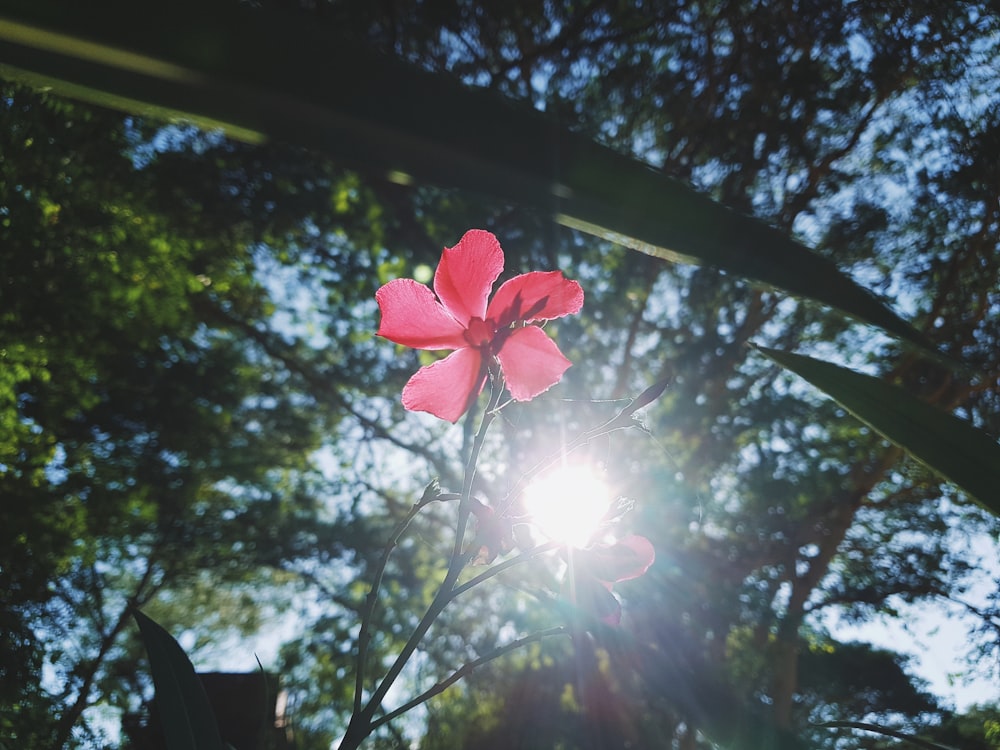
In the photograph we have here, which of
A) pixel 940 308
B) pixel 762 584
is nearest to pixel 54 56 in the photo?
pixel 940 308

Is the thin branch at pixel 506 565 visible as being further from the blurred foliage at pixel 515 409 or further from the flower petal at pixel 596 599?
the blurred foliage at pixel 515 409

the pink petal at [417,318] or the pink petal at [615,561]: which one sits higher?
the pink petal at [417,318]

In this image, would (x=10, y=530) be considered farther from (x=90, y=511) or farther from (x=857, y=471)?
(x=857, y=471)

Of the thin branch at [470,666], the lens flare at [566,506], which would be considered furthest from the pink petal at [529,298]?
the thin branch at [470,666]

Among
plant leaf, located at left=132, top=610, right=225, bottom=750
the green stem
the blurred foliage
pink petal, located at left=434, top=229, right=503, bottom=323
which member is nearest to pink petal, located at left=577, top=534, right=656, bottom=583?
the green stem

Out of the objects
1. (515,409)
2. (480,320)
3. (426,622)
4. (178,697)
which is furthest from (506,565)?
(515,409)

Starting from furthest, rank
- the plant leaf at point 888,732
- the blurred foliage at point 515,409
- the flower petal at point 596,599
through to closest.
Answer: the blurred foliage at point 515,409, the flower petal at point 596,599, the plant leaf at point 888,732
